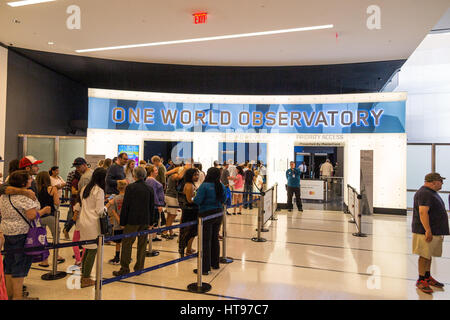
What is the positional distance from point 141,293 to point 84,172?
232 centimetres

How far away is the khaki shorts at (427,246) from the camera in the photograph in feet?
13.1

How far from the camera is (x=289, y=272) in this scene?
471 centimetres

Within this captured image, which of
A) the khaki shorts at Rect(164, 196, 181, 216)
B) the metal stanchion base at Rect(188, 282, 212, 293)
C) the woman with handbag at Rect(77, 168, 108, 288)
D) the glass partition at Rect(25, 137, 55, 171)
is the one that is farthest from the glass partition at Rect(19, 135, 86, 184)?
the metal stanchion base at Rect(188, 282, 212, 293)

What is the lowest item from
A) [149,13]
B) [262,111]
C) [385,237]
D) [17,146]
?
[385,237]

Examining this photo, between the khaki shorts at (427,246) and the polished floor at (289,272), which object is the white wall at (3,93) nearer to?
the polished floor at (289,272)

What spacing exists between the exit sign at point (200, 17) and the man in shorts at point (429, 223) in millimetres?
5776

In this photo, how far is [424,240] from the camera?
4039 millimetres

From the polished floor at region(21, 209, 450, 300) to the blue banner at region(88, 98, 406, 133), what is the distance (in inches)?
177

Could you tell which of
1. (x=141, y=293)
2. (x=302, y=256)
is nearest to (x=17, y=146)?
(x=141, y=293)

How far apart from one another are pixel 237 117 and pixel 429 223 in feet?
26.5

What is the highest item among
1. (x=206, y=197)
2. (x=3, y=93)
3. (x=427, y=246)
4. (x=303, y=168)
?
(x=3, y=93)

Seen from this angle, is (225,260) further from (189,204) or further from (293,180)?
(293,180)

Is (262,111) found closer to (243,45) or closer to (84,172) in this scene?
(243,45)

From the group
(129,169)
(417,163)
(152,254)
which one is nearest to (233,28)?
(129,169)
